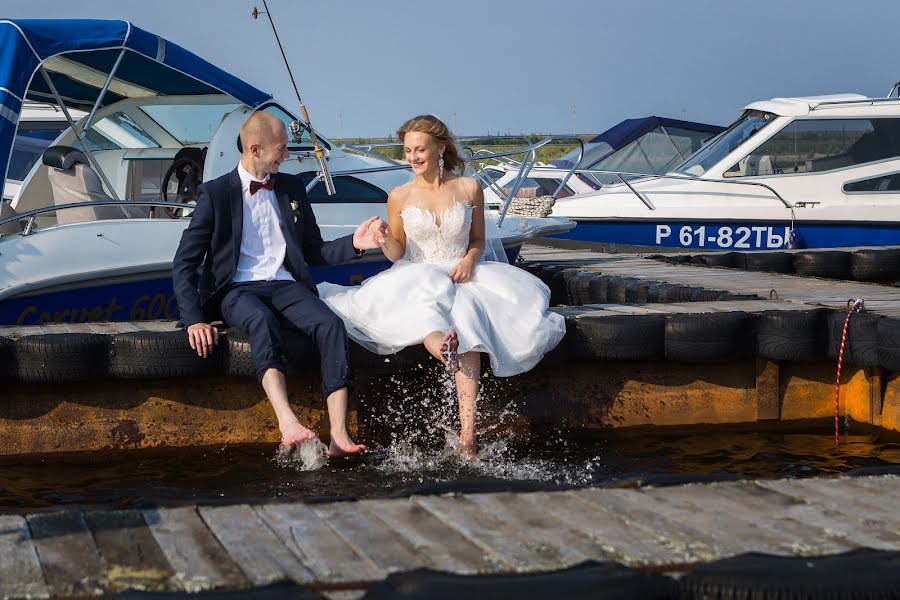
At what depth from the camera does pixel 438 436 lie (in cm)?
656

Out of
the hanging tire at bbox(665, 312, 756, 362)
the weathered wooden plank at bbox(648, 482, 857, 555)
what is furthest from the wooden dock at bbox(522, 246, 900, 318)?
the weathered wooden plank at bbox(648, 482, 857, 555)

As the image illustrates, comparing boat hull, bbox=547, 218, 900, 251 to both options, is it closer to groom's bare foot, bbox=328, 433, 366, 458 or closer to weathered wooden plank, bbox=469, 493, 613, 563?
groom's bare foot, bbox=328, 433, 366, 458

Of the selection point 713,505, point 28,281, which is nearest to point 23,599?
point 713,505

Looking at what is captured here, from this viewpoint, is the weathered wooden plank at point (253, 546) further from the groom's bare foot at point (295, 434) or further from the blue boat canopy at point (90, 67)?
the blue boat canopy at point (90, 67)

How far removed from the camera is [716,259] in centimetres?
1291

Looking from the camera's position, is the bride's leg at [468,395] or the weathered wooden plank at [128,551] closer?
the weathered wooden plank at [128,551]

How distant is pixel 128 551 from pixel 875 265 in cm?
1086

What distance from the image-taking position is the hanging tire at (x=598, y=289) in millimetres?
9977

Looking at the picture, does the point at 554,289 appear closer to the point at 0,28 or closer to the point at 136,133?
the point at 136,133

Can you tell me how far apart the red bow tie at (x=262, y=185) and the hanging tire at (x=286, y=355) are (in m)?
0.75

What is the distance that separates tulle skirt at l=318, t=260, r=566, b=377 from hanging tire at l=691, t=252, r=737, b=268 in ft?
21.9

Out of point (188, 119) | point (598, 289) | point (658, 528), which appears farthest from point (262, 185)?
point (598, 289)

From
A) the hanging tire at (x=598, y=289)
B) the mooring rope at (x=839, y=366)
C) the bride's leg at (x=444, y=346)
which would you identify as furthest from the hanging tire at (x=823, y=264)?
the bride's leg at (x=444, y=346)

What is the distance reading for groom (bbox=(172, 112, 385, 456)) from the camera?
5949 mm
